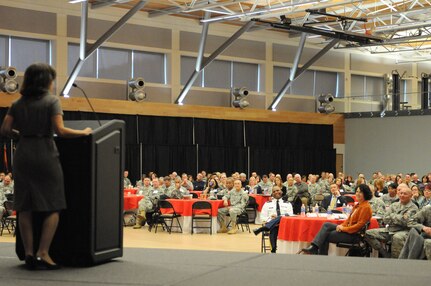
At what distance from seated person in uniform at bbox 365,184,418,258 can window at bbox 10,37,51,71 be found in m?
16.0

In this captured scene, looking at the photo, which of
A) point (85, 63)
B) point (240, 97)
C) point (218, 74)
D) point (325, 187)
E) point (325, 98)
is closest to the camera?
point (325, 187)

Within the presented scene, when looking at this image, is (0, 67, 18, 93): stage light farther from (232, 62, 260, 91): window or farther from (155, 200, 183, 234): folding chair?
(232, 62, 260, 91): window

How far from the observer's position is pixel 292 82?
30.2 metres

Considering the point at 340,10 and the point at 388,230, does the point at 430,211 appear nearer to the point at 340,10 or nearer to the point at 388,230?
the point at 388,230

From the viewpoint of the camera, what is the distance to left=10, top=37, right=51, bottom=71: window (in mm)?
23672

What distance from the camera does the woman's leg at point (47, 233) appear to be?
4387 millimetres

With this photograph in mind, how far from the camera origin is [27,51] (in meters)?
24.0

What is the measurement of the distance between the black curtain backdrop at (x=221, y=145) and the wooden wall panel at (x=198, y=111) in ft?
0.62

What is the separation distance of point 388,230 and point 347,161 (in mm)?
21793

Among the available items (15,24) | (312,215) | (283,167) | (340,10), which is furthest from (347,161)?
(312,215)

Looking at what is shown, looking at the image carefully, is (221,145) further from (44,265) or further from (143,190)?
(44,265)

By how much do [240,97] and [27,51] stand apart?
8.32 m

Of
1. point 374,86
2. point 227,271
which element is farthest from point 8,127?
point 374,86

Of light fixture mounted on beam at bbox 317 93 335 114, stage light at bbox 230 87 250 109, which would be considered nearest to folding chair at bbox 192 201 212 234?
stage light at bbox 230 87 250 109
